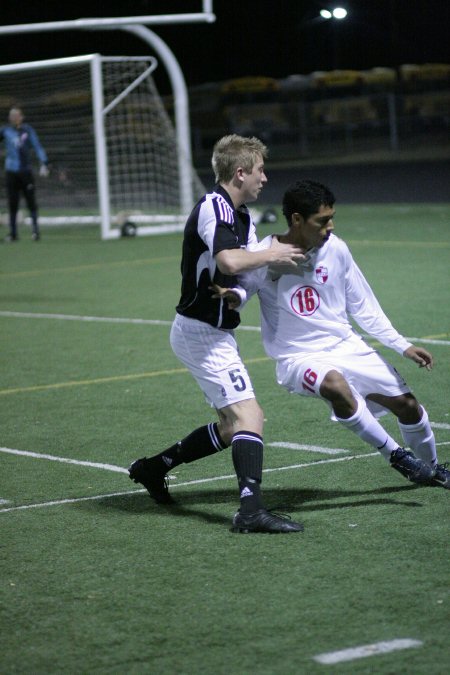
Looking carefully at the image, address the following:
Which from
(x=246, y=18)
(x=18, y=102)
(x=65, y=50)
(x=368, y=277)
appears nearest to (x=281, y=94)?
(x=246, y=18)

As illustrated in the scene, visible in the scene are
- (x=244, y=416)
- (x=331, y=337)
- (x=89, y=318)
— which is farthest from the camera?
(x=89, y=318)

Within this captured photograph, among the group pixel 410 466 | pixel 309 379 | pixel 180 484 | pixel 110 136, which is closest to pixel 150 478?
pixel 180 484

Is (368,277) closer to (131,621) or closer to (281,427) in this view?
(281,427)

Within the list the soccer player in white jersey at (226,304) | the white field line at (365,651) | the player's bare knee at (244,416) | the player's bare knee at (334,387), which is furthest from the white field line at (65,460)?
the white field line at (365,651)

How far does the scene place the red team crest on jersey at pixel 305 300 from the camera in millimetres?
6195

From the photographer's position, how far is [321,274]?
20.4ft

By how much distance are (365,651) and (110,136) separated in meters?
19.8

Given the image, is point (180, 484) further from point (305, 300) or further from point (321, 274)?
point (321, 274)

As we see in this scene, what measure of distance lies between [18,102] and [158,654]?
74.0ft

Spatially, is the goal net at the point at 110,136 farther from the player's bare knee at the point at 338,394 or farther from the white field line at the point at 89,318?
the player's bare knee at the point at 338,394

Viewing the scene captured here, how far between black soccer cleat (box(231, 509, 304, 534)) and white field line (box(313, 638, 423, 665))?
1.46 m

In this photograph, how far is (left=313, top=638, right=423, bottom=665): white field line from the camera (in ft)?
13.5

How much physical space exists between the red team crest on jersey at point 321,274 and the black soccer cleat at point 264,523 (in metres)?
1.21

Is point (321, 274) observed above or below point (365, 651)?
above
